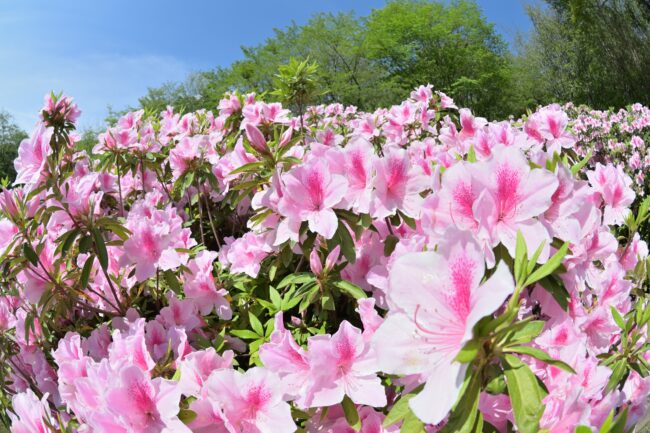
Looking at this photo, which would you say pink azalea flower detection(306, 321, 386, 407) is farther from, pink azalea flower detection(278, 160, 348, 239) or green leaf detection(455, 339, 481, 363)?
green leaf detection(455, 339, 481, 363)

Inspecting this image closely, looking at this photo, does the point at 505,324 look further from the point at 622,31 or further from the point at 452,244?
the point at 622,31

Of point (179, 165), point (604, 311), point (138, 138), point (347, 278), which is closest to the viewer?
point (604, 311)

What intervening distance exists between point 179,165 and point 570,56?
2968cm

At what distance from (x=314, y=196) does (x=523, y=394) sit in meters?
0.74

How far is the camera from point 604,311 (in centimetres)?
129

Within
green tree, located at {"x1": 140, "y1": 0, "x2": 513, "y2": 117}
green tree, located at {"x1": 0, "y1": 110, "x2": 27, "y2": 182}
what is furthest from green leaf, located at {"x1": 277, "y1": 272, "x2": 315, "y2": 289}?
green tree, located at {"x1": 0, "y1": 110, "x2": 27, "y2": 182}

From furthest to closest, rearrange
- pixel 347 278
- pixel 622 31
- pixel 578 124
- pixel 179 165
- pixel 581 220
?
pixel 622 31 → pixel 578 124 → pixel 179 165 → pixel 347 278 → pixel 581 220

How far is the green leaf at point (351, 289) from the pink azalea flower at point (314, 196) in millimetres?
181

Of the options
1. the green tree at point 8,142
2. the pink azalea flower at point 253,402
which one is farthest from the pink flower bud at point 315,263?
the green tree at point 8,142

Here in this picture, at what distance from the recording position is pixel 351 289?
4.48ft

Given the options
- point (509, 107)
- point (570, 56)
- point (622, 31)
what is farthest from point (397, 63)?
point (622, 31)

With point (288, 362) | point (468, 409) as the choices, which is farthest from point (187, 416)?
point (468, 409)

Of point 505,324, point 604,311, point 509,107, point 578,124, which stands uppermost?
point 509,107

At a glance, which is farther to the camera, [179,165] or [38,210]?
[179,165]
